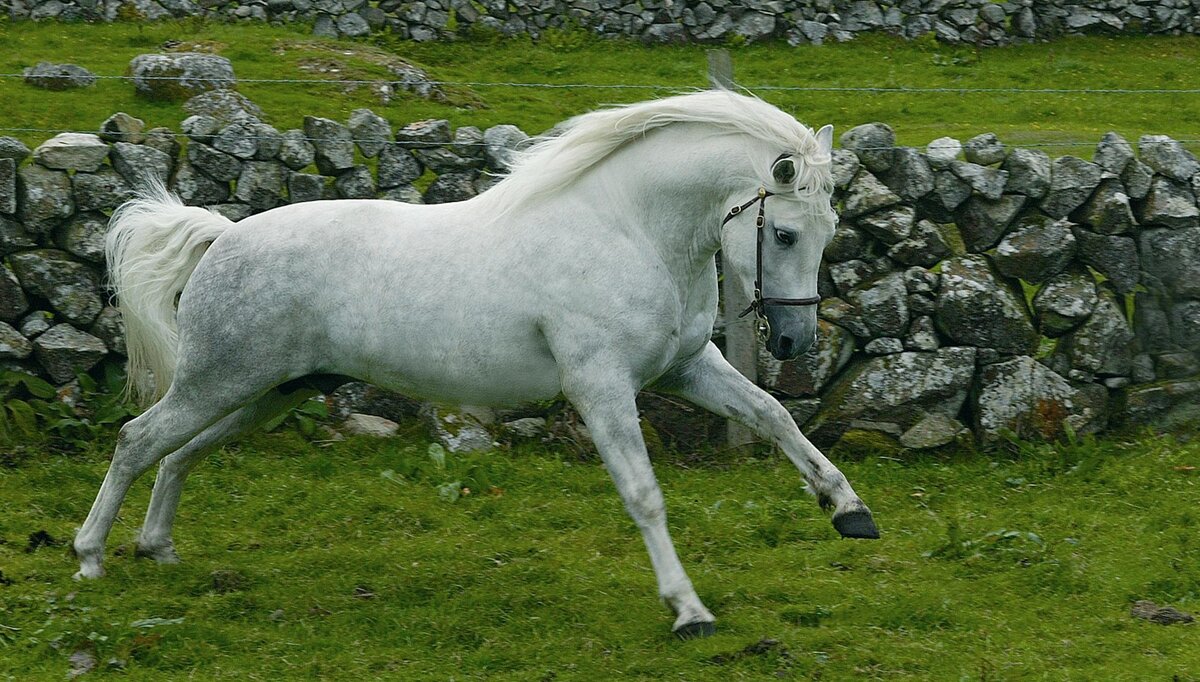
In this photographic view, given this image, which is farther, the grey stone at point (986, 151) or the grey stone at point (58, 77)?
the grey stone at point (58, 77)

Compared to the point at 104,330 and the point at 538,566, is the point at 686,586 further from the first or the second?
the point at 104,330

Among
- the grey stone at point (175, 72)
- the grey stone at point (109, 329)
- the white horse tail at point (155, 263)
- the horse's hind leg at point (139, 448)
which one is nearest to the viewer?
the horse's hind leg at point (139, 448)

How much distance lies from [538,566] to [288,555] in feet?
4.14

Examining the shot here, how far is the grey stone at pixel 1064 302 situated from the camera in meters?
7.78

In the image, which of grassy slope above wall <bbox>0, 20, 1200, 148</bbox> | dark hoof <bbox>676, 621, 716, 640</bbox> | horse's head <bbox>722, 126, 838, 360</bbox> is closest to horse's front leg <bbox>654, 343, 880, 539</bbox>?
horse's head <bbox>722, 126, 838, 360</bbox>

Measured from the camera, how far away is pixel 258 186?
7816 mm

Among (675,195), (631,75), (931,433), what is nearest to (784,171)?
(675,195)

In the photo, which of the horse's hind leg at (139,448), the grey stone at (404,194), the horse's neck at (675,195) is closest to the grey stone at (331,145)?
the grey stone at (404,194)

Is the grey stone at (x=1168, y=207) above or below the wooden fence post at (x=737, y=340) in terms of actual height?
above

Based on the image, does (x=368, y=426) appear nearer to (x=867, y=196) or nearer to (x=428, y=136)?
(x=428, y=136)

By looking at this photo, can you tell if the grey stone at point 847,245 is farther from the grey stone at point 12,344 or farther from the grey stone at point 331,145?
the grey stone at point 12,344

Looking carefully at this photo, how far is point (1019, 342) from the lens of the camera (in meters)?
7.77

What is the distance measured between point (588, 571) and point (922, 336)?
2.88m

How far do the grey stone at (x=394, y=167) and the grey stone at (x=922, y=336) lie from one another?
10.6 ft
